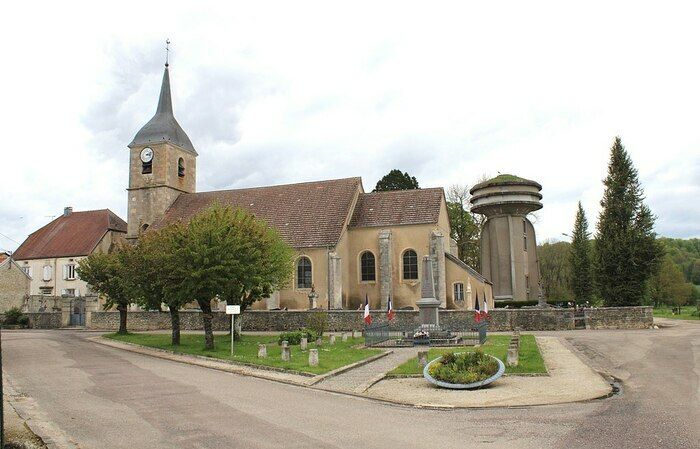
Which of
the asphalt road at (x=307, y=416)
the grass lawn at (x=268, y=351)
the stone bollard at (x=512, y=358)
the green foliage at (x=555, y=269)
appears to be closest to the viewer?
the asphalt road at (x=307, y=416)

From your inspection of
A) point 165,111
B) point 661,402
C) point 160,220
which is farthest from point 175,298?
point 165,111

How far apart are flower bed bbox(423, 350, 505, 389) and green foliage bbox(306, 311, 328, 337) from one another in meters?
15.1

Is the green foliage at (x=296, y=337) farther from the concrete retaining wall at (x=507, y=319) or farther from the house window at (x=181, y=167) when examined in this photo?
the house window at (x=181, y=167)

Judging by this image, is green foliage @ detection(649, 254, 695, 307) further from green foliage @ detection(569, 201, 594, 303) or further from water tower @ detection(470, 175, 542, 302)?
water tower @ detection(470, 175, 542, 302)


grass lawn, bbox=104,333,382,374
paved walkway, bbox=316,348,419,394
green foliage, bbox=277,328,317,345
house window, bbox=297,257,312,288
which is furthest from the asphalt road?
house window, bbox=297,257,312,288

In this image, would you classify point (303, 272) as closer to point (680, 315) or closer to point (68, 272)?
point (68, 272)

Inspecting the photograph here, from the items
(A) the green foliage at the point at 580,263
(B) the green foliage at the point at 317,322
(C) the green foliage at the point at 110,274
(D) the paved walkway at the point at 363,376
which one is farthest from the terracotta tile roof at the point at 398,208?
(A) the green foliage at the point at 580,263

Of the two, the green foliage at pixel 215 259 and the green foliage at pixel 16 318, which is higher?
the green foliage at pixel 215 259

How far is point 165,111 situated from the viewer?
5397 cm

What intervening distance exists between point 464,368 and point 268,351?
11.4 meters

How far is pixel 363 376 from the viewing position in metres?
17.9

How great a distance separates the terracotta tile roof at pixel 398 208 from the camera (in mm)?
42562

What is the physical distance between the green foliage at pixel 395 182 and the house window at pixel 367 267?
18.4m

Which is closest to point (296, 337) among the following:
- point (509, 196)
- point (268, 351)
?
point (268, 351)
